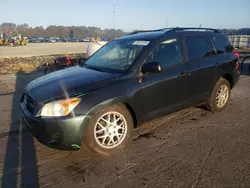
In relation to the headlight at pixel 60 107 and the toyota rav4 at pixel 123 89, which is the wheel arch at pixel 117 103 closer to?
the toyota rav4 at pixel 123 89

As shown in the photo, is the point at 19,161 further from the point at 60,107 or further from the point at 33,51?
the point at 33,51

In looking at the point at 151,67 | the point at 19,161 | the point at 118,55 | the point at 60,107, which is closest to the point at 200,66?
the point at 151,67

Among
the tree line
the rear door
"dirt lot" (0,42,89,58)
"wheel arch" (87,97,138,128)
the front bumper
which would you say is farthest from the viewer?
the tree line

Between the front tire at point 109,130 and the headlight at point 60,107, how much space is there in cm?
32

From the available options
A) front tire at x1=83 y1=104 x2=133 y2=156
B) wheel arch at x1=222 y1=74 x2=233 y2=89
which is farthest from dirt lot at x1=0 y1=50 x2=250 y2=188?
wheel arch at x1=222 y1=74 x2=233 y2=89

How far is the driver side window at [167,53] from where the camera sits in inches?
159

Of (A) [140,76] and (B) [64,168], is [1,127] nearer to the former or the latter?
(B) [64,168]

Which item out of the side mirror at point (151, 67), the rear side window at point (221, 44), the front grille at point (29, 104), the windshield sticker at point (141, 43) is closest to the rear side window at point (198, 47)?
the rear side window at point (221, 44)

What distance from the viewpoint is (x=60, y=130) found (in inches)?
124

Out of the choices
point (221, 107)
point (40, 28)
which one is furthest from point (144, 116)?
point (40, 28)

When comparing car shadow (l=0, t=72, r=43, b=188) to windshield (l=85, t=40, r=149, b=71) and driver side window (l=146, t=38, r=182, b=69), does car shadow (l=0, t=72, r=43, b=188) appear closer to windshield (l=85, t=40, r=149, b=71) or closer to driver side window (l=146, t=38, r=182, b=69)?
windshield (l=85, t=40, r=149, b=71)

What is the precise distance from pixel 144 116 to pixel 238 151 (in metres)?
1.46

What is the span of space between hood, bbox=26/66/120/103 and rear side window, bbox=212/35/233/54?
258cm

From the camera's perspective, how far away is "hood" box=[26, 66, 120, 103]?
3.32 meters
